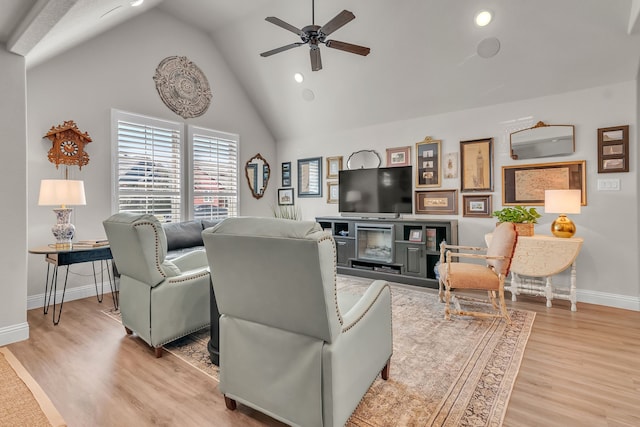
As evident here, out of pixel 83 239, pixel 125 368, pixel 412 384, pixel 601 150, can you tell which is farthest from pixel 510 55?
pixel 83 239

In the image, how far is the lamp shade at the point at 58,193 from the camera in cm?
311

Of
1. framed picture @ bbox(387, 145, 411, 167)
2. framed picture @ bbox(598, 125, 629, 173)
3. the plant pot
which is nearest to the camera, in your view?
framed picture @ bbox(598, 125, 629, 173)

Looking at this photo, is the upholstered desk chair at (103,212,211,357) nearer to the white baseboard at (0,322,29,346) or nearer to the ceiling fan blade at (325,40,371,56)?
the white baseboard at (0,322,29,346)

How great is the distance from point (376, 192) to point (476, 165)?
149 centimetres

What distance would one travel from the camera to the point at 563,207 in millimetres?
3352

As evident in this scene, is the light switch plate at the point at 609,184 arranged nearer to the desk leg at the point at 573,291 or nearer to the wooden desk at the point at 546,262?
the wooden desk at the point at 546,262

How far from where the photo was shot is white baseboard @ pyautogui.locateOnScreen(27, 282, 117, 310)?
11.6 ft

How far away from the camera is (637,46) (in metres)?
3.19

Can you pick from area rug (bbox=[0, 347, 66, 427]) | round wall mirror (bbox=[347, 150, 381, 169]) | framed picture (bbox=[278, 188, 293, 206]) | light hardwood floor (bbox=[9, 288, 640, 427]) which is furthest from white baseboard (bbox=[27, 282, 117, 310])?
round wall mirror (bbox=[347, 150, 381, 169])

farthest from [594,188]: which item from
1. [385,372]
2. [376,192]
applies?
[385,372]

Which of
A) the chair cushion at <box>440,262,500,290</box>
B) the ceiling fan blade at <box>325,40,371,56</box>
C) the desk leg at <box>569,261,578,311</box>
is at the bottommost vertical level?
the desk leg at <box>569,261,578,311</box>

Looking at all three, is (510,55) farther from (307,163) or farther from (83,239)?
(83,239)

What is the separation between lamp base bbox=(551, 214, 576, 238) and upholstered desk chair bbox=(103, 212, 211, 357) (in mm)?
3700

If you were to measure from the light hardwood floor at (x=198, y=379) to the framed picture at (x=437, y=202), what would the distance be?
6.37 ft
